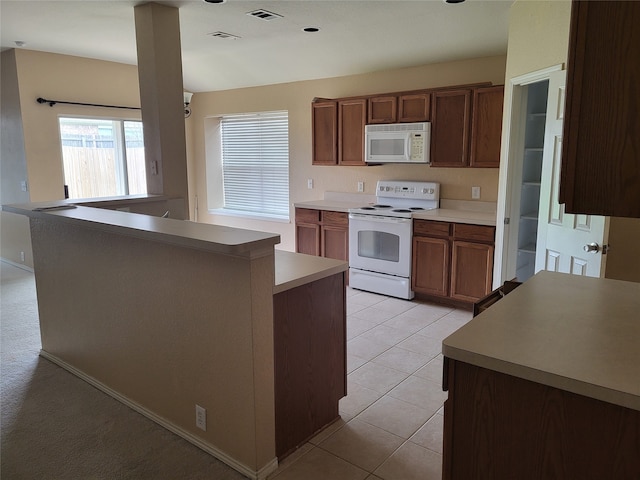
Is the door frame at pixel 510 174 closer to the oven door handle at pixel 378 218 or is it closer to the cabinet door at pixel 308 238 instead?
the oven door handle at pixel 378 218

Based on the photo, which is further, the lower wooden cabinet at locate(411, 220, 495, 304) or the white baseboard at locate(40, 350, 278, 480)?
the lower wooden cabinet at locate(411, 220, 495, 304)

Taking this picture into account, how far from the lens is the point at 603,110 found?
1.13m

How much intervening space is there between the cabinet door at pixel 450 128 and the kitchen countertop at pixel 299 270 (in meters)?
2.46

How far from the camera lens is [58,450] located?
2340mm

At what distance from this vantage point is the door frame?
3.59 metres

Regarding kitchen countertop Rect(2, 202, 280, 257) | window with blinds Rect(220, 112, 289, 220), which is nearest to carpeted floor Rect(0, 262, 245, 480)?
kitchen countertop Rect(2, 202, 280, 257)

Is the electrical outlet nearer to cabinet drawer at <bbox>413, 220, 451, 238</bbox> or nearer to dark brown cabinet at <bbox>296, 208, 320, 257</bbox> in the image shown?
cabinet drawer at <bbox>413, 220, 451, 238</bbox>

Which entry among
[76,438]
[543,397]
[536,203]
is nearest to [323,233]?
[536,203]

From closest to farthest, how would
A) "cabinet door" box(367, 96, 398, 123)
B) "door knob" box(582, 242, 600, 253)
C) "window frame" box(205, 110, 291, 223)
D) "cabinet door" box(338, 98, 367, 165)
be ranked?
"door knob" box(582, 242, 600, 253), "cabinet door" box(367, 96, 398, 123), "cabinet door" box(338, 98, 367, 165), "window frame" box(205, 110, 291, 223)

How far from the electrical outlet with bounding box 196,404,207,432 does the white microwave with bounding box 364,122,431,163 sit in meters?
3.28

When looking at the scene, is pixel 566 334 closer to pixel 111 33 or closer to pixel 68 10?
pixel 68 10

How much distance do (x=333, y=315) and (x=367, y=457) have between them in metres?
0.71

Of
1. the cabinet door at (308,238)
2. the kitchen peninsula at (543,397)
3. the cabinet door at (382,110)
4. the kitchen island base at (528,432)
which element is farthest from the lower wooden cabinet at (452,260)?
the kitchen island base at (528,432)

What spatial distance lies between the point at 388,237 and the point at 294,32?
2.17 meters
